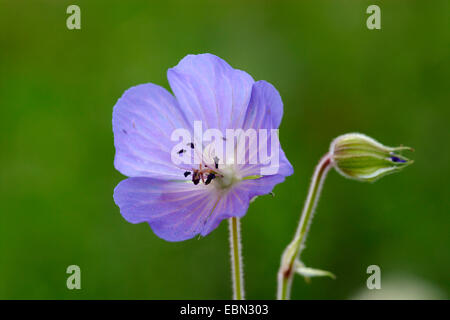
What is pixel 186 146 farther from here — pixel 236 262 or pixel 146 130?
pixel 236 262

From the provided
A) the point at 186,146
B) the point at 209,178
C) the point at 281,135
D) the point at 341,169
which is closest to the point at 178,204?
the point at 209,178

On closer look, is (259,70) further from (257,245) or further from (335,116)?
(257,245)

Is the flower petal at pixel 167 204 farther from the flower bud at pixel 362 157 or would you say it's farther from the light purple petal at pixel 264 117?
the flower bud at pixel 362 157

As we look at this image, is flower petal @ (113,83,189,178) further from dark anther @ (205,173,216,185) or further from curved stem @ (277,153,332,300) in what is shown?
curved stem @ (277,153,332,300)

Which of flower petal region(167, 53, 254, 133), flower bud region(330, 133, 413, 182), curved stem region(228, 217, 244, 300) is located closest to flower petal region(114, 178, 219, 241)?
curved stem region(228, 217, 244, 300)

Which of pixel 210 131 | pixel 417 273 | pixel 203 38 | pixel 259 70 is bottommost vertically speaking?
pixel 417 273
